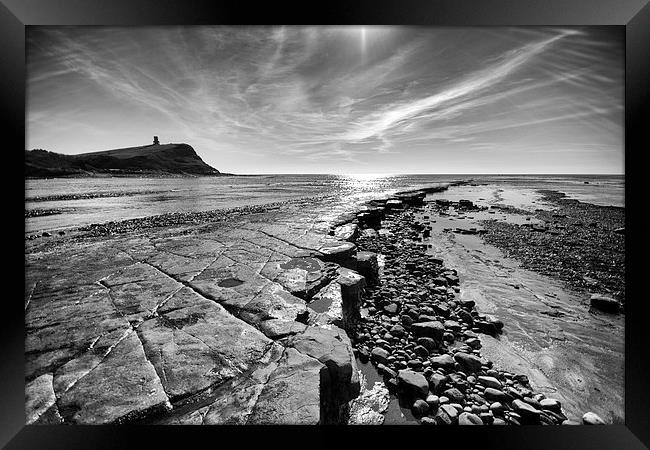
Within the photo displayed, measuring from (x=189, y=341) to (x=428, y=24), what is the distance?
3.22 meters

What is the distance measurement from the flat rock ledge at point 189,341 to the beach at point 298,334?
1 centimetres

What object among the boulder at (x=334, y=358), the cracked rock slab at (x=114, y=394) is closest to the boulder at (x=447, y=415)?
the boulder at (x=334, y=358)

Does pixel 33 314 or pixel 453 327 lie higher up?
pixel 33 314

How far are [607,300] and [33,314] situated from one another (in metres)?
8.45

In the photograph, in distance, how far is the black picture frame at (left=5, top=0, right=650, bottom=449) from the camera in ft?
6.16

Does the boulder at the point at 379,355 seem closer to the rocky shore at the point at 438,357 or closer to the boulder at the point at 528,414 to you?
the rocky shore at the point at 438,357

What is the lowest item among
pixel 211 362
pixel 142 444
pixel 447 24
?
pixel 142 444

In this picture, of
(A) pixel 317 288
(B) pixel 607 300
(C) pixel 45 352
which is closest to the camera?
(C) pixel 45 352

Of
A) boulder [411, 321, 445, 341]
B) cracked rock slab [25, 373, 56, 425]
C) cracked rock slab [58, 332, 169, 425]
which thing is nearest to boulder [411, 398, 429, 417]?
boulder [411, 321, 445, 341]

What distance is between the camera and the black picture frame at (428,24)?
73.9 inches

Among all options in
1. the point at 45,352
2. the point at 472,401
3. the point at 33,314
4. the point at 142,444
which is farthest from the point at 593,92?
the point at 33,314

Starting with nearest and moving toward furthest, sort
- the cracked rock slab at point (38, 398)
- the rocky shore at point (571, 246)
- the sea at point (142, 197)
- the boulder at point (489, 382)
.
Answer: the cracked rock slab at point (38, 398), the boulder at point (489, 382), the rocky shore at point (571, 246), the sea at point (142, 197)

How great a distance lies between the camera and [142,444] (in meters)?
1.65
